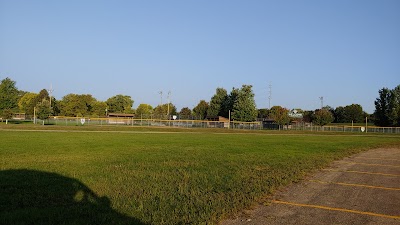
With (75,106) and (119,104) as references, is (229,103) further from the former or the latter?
(119,104)

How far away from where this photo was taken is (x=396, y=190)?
9.35 meters

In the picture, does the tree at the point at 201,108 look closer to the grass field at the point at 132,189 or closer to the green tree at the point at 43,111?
the green tree at the point at 43,111

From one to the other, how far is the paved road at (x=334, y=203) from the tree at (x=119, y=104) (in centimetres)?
14284

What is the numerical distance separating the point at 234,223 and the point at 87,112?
401ft

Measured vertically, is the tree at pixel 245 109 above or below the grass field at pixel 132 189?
above

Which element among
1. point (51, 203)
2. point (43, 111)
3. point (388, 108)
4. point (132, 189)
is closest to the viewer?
point (51, 203)

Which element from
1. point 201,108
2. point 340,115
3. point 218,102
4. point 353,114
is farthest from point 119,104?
point 353,114

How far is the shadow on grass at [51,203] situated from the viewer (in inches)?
233

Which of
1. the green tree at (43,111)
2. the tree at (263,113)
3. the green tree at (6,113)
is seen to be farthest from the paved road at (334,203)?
the tree at (263,113)

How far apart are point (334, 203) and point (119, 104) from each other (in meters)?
147

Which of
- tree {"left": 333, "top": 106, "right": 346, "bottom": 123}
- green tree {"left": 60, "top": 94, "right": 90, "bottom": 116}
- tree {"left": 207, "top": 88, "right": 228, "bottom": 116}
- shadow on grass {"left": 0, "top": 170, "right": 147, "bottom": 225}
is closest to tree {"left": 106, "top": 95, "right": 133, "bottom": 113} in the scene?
green tree {"left": 60, "top": 94, "right": 90, "bottom": 116}

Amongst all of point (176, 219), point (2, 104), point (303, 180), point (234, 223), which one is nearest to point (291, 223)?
point (234, 223)

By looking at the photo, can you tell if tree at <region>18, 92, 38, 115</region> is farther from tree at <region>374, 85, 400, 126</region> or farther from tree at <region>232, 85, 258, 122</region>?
tree at <region>374, 85, 400, 126</region>

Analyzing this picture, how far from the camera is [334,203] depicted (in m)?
7.68
